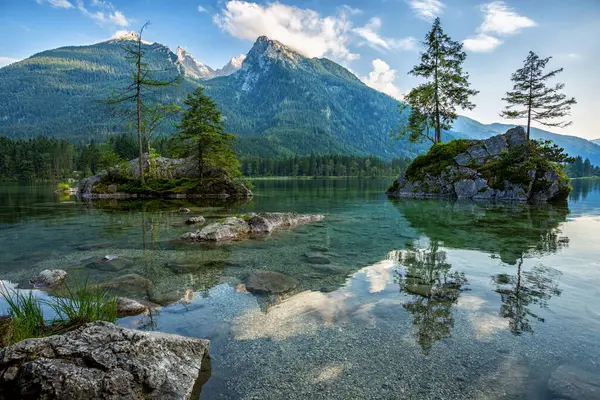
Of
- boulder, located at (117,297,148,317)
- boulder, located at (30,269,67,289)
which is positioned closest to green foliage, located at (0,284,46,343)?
boulder, located at (117,297,148,317)

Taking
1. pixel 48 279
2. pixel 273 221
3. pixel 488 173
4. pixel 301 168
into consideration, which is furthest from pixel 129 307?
pixel 301 168

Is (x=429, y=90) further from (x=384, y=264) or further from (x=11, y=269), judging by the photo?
(x=11, y=269)

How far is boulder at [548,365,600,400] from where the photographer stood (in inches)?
189

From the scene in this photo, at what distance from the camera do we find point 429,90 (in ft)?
153

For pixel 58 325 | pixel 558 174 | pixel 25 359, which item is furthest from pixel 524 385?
pixel 558 174

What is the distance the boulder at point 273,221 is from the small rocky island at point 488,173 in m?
27.7

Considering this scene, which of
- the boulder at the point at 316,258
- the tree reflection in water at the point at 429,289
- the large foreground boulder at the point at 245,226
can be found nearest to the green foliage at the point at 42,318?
the tree reflection in water at the point at 429,289

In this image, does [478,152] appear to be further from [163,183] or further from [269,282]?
[269,282]

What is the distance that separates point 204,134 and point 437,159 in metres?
32.2

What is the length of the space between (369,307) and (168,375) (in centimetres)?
495

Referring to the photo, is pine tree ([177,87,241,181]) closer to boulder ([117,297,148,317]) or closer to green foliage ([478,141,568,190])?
green foliage ([478,141,568,190])

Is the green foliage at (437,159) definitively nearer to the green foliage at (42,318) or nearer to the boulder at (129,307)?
the boulder at (129,307)

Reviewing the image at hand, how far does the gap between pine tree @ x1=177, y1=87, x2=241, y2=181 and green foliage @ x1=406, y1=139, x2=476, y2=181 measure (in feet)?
85.8

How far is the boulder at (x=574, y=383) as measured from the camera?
4809mm
